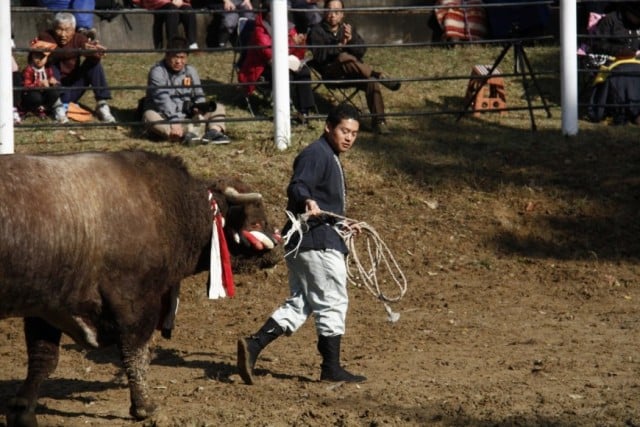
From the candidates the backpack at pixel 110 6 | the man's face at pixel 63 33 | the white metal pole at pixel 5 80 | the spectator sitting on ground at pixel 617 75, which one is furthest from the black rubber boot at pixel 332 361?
the backpack at pixel 110 6

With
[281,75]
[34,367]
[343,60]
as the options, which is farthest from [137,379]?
[343,60]

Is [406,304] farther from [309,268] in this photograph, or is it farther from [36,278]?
[36,278]

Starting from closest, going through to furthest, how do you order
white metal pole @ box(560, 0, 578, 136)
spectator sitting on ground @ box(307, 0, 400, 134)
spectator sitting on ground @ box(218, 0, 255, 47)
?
white metal pole @ box(560, 0, 578, 136) < spectator sitting on ground @ box(307, 0, 400, 134) < spectator sitting on ground @ box(218, 0, 255, 47)

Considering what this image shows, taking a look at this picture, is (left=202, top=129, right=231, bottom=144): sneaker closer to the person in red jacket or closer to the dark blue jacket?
the person in red jacket

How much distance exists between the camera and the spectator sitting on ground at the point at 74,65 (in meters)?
13.5

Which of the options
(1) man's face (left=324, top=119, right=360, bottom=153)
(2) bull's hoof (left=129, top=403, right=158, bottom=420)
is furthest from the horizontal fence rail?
(2) bull's hoof (left=129, top=403, right=158, bottom=420)

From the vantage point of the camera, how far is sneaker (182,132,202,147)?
13078 millimetres

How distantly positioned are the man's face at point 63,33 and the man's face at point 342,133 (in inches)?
246

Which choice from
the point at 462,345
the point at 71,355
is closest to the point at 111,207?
the point at 71,355

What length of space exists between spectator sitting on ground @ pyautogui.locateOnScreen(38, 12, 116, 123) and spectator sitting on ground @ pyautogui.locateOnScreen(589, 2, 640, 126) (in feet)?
20.0

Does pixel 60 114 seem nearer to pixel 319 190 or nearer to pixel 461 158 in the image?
pixel 461 158

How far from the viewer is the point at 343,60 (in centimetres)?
1430

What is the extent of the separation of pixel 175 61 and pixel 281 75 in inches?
49.9

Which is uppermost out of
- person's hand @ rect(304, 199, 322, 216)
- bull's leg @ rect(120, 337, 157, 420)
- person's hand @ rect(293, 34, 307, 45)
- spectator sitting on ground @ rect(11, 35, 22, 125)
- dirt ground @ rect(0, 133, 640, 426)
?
person's hand @ rect(293, 34, 307, 45)
